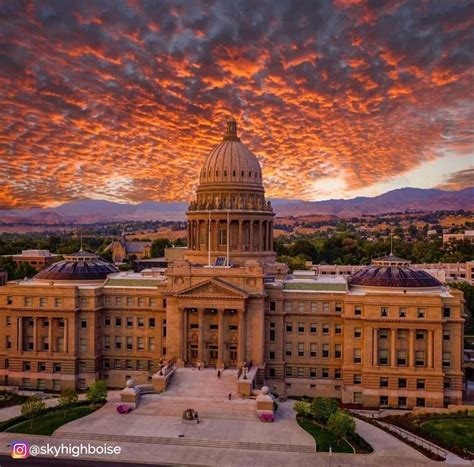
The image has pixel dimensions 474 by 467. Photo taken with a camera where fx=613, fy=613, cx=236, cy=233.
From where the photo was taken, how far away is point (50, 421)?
65812 mm

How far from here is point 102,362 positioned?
87.1m

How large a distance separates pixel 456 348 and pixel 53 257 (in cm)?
14640

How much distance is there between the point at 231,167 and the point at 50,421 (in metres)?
51.1

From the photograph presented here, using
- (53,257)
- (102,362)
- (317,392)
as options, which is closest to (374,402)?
(317,392)

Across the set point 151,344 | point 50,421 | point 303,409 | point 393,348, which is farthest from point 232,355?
point 50,421

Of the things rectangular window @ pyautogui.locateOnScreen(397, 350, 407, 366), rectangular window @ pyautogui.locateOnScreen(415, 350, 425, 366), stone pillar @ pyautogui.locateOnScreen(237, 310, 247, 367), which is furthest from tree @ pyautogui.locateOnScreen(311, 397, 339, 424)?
rectangular window @ pyautogui.locateOnScreen(415, 350, 425, 366)

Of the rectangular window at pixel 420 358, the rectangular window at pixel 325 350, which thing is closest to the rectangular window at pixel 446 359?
the rectangular window at pixel 420 358

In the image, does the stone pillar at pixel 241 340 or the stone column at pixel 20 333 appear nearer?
the stone pillar at pixel 241 340

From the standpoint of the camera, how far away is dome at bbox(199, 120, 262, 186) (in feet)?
332

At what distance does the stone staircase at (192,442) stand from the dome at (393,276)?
2969 cm

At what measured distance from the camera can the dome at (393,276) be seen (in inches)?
3182

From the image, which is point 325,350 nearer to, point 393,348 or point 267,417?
point 393,348

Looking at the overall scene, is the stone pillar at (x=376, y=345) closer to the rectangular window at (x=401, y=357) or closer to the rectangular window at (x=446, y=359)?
the rectangular window at (x=401, y=357)

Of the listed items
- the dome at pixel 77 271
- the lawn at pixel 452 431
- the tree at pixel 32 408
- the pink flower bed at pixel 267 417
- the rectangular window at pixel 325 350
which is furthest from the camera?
the dome at pixel 77 271
